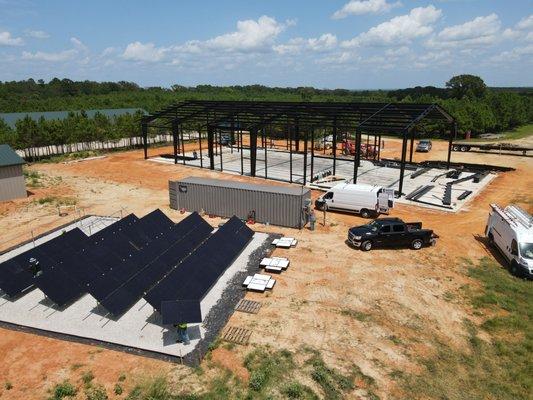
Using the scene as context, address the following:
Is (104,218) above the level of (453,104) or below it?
below

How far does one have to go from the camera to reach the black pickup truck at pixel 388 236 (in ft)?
72.3

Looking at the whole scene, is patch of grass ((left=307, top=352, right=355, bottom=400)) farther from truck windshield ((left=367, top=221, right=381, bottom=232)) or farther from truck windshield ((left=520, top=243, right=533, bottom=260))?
truck windshield ((left=520, top=243, right=533, bottom=260))

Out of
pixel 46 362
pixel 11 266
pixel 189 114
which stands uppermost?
pixel 189 114

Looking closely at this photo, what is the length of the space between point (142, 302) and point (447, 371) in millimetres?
12381

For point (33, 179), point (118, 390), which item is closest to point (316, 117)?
point (33, 179)

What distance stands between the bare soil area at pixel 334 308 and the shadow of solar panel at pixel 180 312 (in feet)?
4.77

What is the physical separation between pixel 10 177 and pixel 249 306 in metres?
27.0

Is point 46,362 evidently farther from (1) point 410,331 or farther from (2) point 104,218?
(2) point 104,218

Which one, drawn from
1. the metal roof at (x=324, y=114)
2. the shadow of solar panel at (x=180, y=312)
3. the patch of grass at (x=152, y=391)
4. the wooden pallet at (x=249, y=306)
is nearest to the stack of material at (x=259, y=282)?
the wooden pallet at (x=249, y=306)

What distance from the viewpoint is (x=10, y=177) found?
3231 cm

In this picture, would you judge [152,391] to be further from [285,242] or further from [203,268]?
[285,242]

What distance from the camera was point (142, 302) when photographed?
17.0 m

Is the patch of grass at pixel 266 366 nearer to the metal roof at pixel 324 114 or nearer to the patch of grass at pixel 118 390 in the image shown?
the patch of grass at pixel 118 390

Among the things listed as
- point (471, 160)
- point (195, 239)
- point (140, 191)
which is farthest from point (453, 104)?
point (195, 239)
